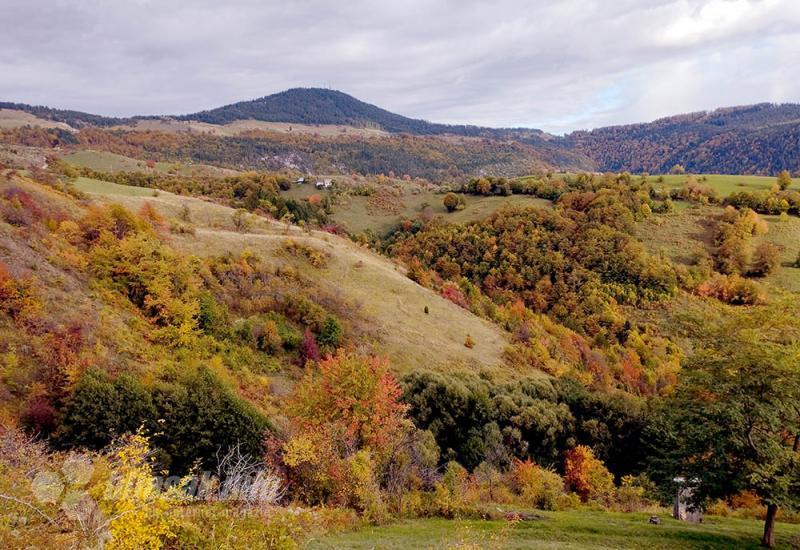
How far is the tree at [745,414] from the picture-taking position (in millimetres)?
15305

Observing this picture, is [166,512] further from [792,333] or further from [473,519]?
[792,333]

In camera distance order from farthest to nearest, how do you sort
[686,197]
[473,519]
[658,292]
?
[686,197], [658,292], [473,519]

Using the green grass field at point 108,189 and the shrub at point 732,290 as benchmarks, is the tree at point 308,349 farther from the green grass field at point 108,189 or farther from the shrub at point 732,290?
the shrub at point 732,290

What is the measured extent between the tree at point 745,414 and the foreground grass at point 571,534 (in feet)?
6.27

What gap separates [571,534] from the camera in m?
18.9

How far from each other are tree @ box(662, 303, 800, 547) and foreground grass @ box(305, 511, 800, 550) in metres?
1.91

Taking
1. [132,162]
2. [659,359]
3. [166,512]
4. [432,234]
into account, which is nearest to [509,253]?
[432,234]

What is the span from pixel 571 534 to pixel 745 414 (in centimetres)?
789

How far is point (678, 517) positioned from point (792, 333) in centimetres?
991

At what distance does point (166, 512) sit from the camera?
39.3 ft

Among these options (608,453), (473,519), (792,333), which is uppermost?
(792,333)

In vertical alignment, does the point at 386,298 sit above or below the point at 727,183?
below

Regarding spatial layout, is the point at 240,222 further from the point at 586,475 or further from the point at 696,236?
the point at 696,236

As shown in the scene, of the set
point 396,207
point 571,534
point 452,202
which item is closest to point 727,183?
point 452,202
